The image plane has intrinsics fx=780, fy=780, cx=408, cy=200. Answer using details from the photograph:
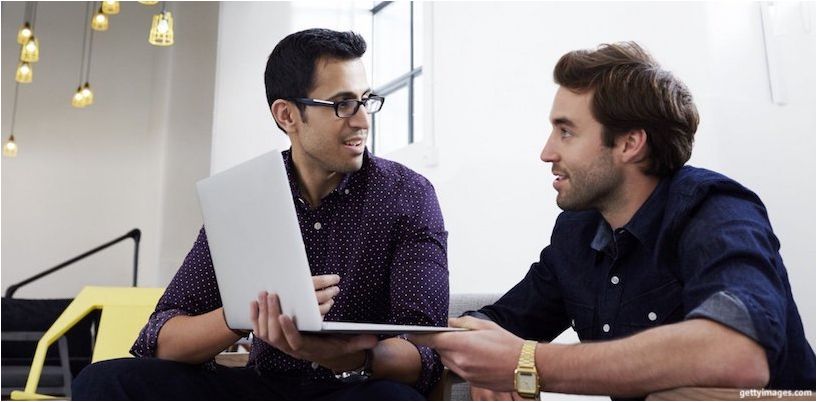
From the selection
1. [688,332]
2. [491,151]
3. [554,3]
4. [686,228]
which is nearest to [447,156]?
[491,151]

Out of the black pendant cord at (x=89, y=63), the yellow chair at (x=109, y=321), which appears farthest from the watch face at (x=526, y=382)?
the black pendant cord at (x=89, y=63)

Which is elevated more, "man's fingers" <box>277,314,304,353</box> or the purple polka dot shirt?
the purple polka dot shirt

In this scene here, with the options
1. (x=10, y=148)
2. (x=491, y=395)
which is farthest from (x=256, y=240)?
(x=10, y=148)

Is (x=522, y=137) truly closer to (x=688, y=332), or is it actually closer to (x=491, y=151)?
(x=491, y=151)

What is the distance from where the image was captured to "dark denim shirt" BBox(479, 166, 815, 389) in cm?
105

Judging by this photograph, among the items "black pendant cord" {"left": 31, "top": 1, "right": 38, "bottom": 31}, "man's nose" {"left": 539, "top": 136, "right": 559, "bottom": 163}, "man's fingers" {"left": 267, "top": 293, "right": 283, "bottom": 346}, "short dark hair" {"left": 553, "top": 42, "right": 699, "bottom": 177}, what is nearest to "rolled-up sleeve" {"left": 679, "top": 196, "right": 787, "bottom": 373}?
"short dark hair" {"left": 553, "top": 42, "right": 699, "bottom": 177}

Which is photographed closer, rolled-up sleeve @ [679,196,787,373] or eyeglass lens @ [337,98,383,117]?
rolled-up sleeve @ [679,196,787,373]

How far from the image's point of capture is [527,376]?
1.13m

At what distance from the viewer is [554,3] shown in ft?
10.3

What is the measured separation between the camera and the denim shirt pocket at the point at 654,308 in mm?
1320

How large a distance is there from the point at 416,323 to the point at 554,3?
2.01 metres

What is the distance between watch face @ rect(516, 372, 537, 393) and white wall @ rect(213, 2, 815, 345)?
145cm

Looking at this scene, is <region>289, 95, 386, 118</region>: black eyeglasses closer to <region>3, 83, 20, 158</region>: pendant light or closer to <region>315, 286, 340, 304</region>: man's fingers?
<region>315, 286, 340, 304</region>: man's fingers

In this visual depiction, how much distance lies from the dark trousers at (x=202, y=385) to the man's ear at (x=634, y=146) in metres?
0.59
